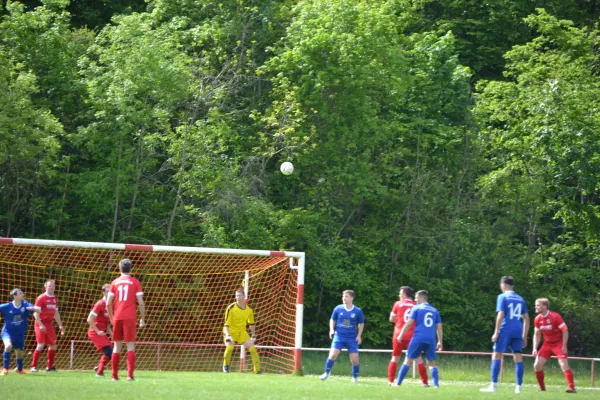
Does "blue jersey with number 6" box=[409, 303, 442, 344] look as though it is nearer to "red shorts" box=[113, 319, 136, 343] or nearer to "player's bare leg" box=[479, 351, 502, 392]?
"player's bare leg" box=[479, 351, 502, 392]

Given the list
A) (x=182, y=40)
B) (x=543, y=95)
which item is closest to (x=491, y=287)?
(x=543, y=95)

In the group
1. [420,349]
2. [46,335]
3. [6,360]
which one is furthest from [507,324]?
[6,360]

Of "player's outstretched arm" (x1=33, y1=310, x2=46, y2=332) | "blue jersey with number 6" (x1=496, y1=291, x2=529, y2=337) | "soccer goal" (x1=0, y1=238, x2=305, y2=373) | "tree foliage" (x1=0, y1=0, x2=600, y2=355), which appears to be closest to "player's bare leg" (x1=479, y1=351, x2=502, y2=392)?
"blue jersey with number 6" (x1=496, y1=291, x2=529, y2=337)

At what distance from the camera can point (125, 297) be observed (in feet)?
45.2

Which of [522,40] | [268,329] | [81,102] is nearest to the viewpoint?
[268,329]

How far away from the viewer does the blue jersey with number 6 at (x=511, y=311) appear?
13984mm

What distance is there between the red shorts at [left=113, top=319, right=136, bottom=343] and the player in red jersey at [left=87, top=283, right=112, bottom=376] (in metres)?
1.62

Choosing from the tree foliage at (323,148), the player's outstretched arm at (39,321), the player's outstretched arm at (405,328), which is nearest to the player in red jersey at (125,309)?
the player's outstretched arm at (39,321)

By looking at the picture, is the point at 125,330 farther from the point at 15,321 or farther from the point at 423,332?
the point at 423,332

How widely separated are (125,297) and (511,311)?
5.86 m

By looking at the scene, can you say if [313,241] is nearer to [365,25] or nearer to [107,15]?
[365,25]

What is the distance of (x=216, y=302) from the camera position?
2553cm

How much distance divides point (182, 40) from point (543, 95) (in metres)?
12.8

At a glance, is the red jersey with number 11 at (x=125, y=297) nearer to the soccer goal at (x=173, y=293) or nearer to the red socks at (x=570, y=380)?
the red socks at (x=570, y=380)
